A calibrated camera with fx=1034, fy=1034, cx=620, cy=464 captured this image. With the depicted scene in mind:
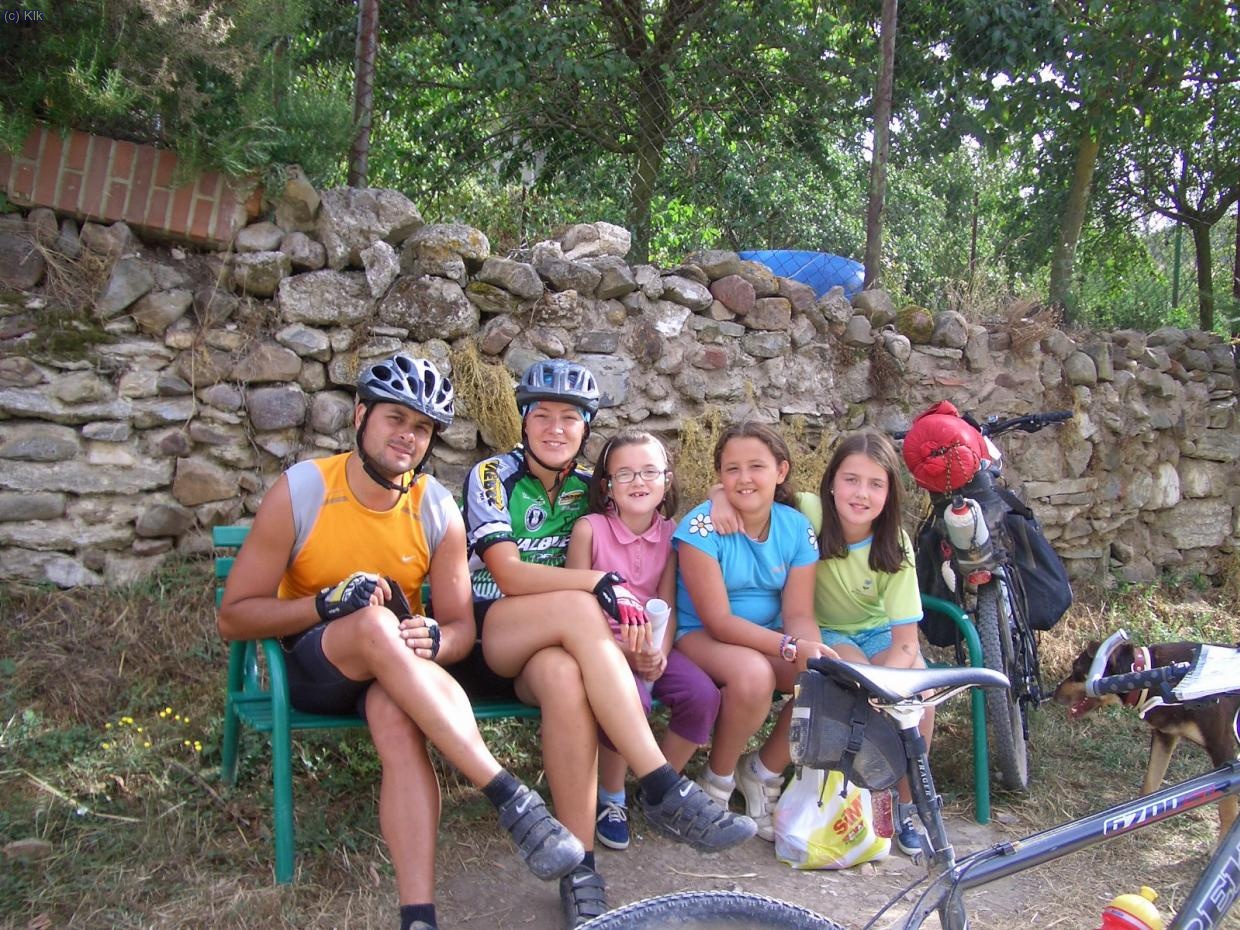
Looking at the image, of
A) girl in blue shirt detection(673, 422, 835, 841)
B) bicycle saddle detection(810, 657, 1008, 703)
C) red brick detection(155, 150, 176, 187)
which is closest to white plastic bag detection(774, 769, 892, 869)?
girl in blue shirt detection(673, 422, 835, 841)

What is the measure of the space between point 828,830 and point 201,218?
9.65ft

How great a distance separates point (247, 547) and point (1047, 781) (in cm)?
275

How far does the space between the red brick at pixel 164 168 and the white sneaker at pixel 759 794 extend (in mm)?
2793

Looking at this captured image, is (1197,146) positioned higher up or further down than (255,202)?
higher up

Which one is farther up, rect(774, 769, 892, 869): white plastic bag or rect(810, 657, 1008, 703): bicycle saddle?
→ rect(810, 657, 1008, 703): bicycle saddle

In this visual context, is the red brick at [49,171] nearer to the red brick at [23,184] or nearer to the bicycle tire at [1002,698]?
the red brick at [23,184]

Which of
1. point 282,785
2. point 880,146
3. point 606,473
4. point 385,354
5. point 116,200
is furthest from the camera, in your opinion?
point 880,146

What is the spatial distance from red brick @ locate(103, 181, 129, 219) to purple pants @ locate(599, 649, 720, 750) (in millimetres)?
2462

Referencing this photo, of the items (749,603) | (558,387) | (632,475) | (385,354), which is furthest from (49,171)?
(749,603)

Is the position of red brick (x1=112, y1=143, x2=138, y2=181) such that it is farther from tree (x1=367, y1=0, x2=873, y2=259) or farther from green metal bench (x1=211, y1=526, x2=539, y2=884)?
tree (x1=367, y1=0, x2=873, y2=259)

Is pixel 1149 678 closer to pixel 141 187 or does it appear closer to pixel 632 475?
pixel 632 475

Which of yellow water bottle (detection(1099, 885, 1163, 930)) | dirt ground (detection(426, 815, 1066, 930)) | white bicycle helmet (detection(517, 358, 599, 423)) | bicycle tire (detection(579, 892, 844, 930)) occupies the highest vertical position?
white bicycle helmet (detection(517, 358, 599, 423))

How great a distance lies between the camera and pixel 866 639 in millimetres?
3238

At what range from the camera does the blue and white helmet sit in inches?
108
